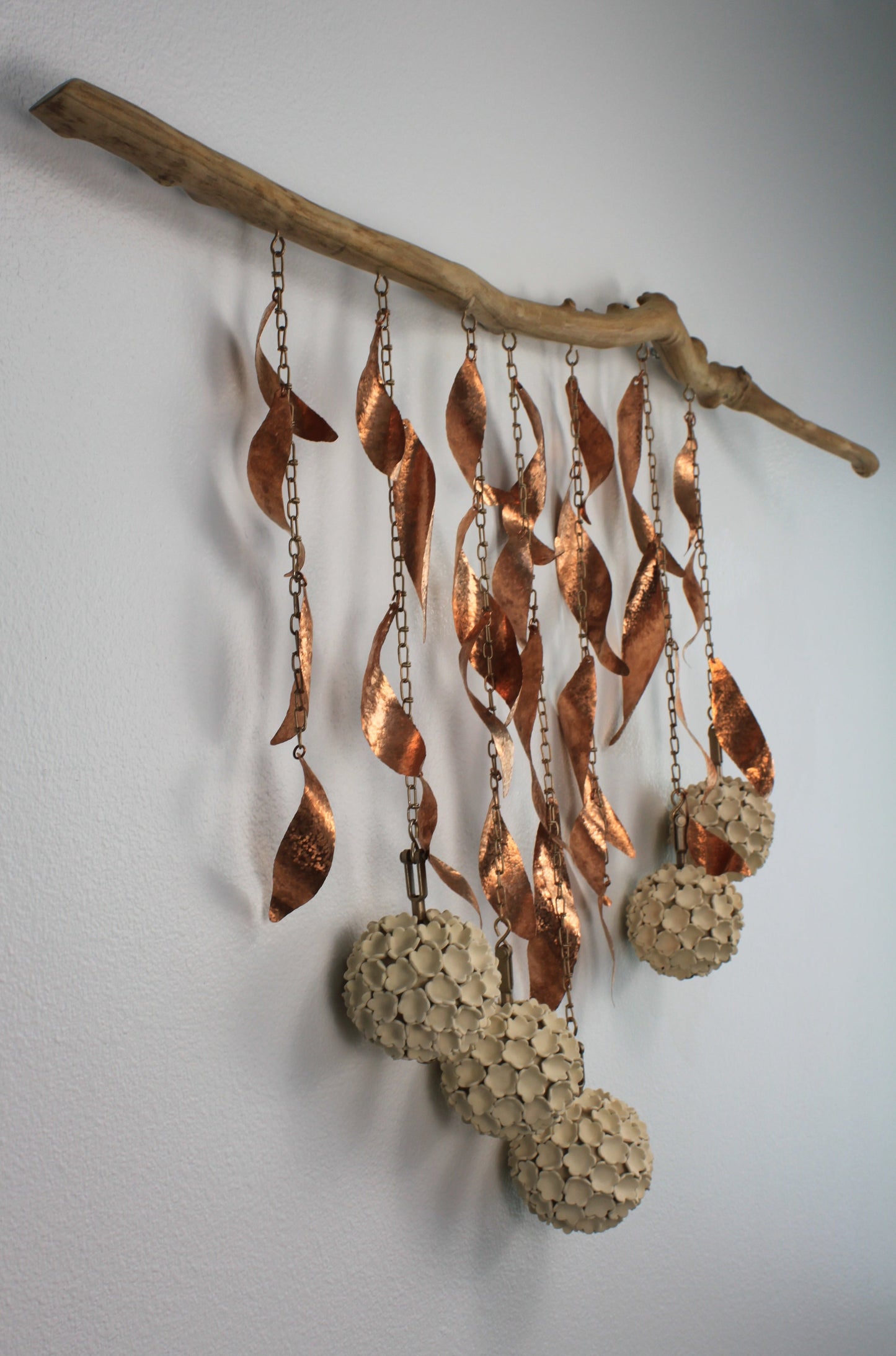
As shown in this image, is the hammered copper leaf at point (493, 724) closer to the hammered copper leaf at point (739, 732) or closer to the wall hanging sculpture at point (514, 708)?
the wall hanging sculpture at point (514, 708)

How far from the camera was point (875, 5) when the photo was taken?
5.86ft

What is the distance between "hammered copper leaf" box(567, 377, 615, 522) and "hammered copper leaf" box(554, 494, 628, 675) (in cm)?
6

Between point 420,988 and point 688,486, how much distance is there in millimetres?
713

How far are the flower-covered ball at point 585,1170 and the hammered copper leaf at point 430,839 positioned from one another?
20 centimetres

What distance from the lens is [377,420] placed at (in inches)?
34.4

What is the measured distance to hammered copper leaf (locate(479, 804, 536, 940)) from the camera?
3.06 feet

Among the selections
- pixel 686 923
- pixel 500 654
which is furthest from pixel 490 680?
pixel 686 923

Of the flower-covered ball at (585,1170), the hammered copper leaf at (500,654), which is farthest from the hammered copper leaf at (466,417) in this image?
the flower-covered ball at (585,1170)

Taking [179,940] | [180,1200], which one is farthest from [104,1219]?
[179,940]

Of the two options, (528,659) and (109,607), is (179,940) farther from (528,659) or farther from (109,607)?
(528,659)

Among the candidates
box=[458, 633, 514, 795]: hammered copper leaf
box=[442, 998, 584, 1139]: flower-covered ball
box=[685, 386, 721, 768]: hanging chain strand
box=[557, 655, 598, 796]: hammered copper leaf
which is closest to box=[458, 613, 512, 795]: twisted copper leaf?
box=[458, 633, 514, 795]: hammered copper leaf

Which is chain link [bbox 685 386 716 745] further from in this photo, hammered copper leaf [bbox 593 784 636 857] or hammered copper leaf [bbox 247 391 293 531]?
hammered copper leaf [bbox 247 391 293 531]

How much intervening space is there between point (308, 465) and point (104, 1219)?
0.57 meters

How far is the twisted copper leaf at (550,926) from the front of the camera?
0.97 meters
